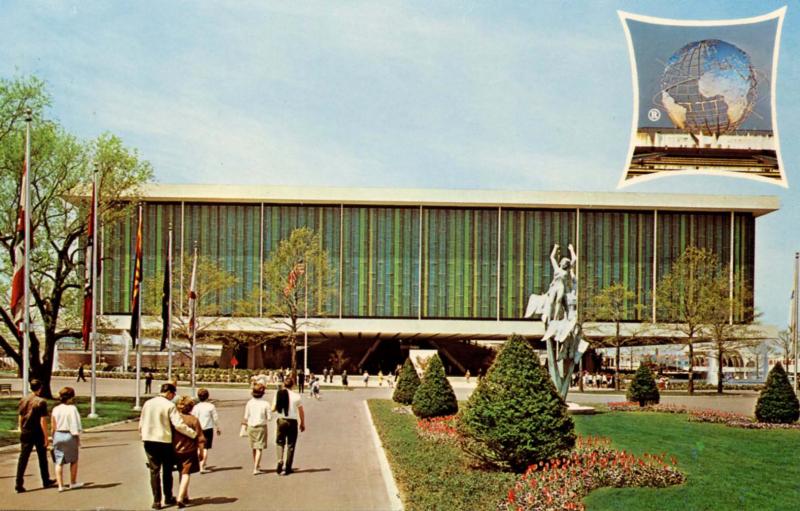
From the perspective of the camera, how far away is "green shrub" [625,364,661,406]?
3694cm

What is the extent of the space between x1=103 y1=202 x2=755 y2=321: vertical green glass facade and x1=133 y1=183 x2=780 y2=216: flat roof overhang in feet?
3.65

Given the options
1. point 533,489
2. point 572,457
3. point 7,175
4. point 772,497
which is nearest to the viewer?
point 533,489

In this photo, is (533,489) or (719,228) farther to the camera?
(719,228)

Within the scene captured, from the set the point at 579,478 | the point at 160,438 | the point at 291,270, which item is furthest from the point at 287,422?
the point at 291,270

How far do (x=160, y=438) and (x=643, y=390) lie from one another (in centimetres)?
2810

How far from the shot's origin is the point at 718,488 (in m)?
14.9

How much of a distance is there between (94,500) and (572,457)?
772cm

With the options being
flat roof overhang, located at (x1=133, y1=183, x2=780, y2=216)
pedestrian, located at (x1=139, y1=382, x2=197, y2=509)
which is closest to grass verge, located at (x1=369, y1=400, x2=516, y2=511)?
pedestrian, located at (x1=139, y1=382, x2=197, y2=509)

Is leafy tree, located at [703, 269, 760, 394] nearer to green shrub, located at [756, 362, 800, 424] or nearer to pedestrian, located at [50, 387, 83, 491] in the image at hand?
green shrub, located at [756, 362, 800, 424]

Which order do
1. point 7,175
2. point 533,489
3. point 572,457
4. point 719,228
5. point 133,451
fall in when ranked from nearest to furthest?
point 533,489 → point 572,457 → point 133,451 → point 7,175 → point 719,228

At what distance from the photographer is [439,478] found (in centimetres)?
1505

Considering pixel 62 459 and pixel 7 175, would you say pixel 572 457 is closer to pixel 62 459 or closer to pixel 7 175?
pixel 62 459

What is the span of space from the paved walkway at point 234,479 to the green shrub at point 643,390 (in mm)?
16722

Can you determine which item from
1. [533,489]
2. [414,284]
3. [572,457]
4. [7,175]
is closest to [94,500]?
[533,489]
